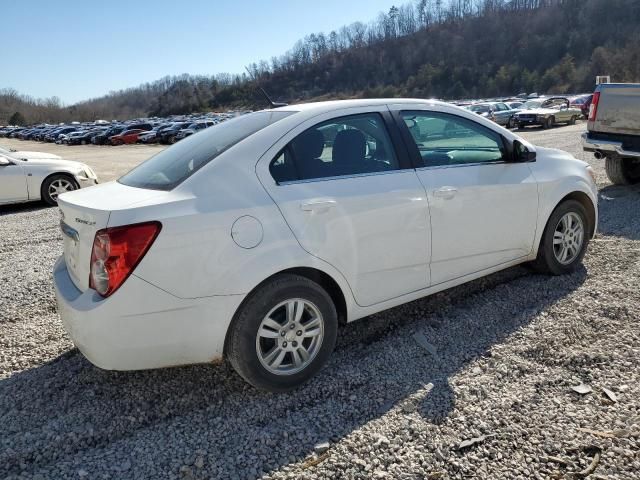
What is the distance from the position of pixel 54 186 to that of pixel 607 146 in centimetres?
957

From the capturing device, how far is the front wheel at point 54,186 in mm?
→ 9961

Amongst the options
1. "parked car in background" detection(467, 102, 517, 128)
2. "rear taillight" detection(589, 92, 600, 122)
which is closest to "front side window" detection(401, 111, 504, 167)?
"rear taillight" detection(589, 92, 600, 122)

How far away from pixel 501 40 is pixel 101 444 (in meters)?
126

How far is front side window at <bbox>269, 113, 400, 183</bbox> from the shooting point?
315cm

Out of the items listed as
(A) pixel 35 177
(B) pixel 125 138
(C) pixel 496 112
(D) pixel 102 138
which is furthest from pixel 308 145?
(D) pixel 102 138

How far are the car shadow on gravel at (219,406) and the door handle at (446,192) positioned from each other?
0.97 m

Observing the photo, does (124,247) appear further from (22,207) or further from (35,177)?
(22,207)

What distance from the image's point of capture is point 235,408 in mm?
3004

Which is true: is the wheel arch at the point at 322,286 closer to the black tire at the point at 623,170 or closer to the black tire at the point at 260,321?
the black tire at the point at 260,321

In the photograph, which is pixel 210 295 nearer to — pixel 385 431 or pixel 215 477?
pixel 215 477

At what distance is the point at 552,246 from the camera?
4.53 metres

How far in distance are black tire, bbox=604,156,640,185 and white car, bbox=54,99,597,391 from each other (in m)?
5.42

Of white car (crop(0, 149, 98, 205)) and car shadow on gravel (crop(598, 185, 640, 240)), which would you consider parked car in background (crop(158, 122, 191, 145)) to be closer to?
white car (crop(0, 149, 98, 205))

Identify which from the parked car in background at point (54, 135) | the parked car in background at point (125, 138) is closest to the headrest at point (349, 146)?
the parked car in background at point (125, 138)
